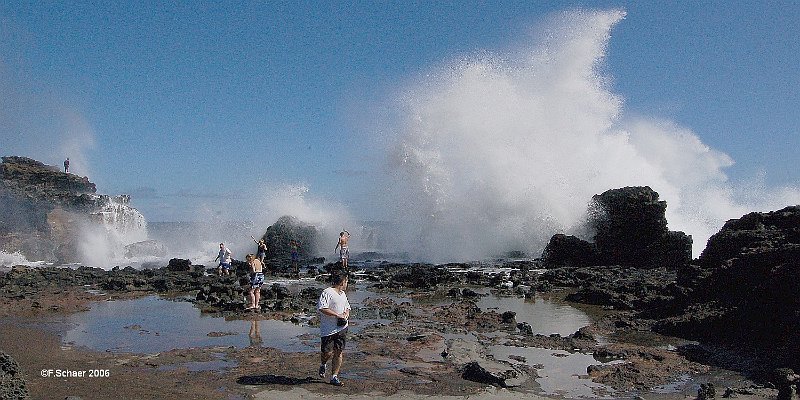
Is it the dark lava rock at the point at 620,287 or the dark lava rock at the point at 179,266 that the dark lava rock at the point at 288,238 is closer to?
the dark lava rock at the point at 179,266

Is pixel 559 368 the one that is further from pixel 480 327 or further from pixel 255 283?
pixel 255 283

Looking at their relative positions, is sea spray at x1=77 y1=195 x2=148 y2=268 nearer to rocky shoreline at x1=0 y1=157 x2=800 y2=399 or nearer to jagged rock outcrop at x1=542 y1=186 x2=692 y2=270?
rocky shoreline at x1=0 y1=157 x2=800 y2=399

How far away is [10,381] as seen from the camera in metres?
6.02

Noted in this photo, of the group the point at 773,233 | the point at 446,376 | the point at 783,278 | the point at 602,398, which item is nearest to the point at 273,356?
the point at 446,376

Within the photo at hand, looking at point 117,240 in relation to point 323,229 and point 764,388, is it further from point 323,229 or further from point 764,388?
point 764,388

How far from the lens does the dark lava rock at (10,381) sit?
5893 mm

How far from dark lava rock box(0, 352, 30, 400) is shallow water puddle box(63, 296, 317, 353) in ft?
12.1

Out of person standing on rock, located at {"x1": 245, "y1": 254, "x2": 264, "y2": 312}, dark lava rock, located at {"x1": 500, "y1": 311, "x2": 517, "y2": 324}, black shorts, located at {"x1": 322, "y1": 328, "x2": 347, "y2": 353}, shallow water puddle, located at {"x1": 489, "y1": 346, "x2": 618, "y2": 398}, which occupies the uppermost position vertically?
person standing on rock, located at {"x1": 245, "y1": 254, "x2": 264, "y2": 312}

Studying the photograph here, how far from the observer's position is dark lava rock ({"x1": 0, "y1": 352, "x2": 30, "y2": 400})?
5.89 m

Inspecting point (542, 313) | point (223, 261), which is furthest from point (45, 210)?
point (542, 313)

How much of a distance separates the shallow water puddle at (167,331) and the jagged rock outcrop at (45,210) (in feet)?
83.9

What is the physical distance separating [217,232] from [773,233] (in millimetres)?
48542

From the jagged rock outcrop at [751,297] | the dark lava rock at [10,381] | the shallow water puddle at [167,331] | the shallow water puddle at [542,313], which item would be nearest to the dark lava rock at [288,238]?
the shallow water puddle at [542,313]

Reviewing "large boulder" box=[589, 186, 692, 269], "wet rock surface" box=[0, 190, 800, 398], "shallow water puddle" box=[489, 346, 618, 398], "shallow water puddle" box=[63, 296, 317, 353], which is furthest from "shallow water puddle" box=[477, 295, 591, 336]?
"large boulder" box=[589, 186, 692, 269]
